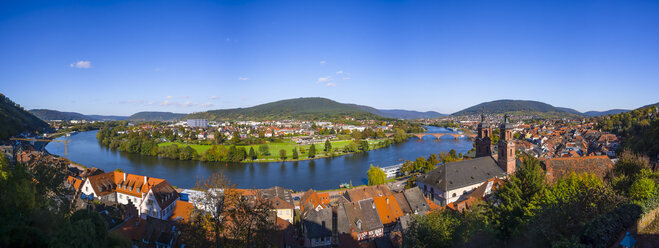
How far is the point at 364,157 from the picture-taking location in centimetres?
3572

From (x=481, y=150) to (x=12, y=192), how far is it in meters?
21.4

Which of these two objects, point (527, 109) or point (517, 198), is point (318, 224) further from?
point (527, 109)

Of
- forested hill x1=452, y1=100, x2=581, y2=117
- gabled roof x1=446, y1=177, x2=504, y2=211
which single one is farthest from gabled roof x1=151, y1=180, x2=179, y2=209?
forested hill x1=452, y1=100, x2=581, y2=117

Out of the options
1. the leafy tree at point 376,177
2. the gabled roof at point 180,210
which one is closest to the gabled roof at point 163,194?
the gabled roof at point 180,210

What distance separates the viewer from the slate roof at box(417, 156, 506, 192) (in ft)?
51.1

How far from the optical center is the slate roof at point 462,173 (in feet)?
51.1

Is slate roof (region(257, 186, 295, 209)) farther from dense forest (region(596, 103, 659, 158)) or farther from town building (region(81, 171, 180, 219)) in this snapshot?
dense forest (region(596, 103, 659, 158))

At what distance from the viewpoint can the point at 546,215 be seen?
19.3ft

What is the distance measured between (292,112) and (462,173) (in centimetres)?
13512

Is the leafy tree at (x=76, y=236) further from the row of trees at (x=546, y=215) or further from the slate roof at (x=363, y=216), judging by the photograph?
the slate roof at (x=363, y=216)

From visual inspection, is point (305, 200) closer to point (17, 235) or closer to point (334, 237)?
point (334, 237)

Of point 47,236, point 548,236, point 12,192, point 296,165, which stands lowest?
point 296,165

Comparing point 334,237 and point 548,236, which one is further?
point 334,237

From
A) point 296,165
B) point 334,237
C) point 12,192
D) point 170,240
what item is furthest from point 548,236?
point 296,165
